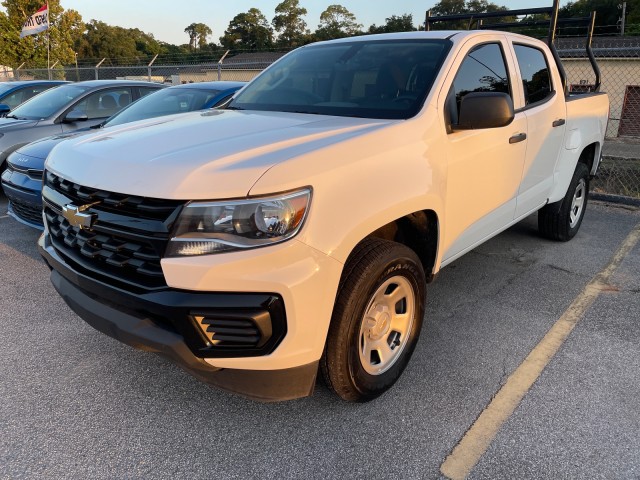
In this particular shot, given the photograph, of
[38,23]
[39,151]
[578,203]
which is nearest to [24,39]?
[38,23]

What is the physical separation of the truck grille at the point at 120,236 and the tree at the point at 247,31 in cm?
8677

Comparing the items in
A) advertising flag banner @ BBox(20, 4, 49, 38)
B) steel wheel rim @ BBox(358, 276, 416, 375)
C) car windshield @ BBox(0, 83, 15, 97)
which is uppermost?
advertising flag banner @ BBox(20, 4, 49, 38)

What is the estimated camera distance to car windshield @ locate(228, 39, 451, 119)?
304 centimetres

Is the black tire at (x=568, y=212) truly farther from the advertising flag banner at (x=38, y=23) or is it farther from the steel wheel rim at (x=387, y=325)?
the advertising flag banner at (x=38, y=23)

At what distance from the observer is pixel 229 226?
6.66ft

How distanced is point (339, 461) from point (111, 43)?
87.7 meters

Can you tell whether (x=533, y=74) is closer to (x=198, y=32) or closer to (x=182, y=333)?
(x=182, y=333)

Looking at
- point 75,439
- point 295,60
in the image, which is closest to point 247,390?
point 75,439

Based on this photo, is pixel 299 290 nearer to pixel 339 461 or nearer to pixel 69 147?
pixel 339 461

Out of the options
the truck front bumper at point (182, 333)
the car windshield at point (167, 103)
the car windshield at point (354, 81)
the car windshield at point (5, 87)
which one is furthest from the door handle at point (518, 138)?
the car windshield at point (5, 87)

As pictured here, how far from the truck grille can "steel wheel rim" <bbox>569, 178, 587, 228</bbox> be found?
443cm

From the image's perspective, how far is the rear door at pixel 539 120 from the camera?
3.93m

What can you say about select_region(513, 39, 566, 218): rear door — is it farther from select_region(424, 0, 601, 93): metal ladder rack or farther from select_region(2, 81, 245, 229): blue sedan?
select_region(2, 81, 245, 229): blue sedan

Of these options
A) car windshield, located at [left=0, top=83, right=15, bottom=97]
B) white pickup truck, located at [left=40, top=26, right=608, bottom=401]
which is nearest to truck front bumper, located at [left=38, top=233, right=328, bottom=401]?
white pickup truck, located at [left=40, top=26, right=608, bottom=401]
